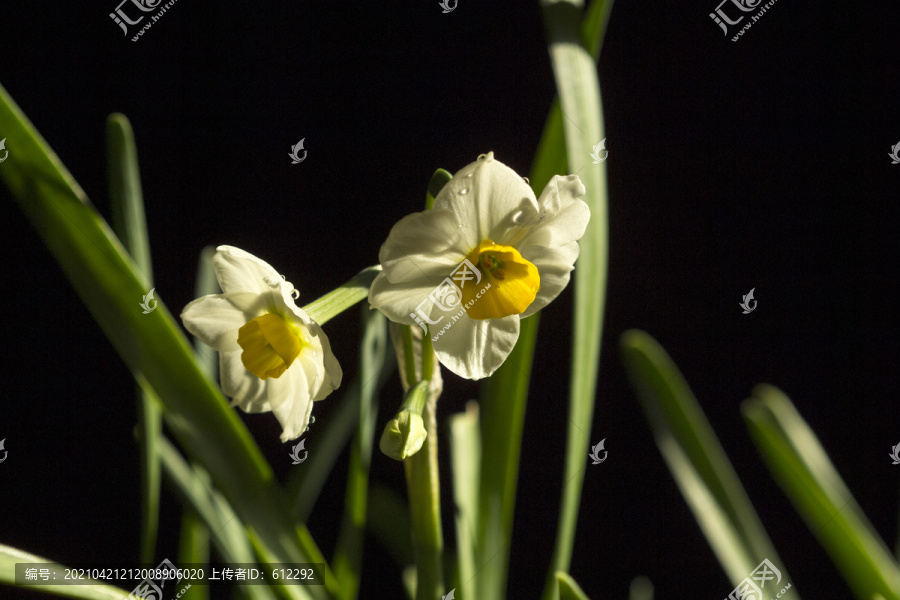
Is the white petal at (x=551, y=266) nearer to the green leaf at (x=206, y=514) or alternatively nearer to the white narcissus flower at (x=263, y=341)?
the white narcissus flower at (x=263, y=341)

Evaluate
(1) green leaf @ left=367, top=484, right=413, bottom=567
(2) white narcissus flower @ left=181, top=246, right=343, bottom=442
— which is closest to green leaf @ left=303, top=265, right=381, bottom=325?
(2) white narcissus flower @ left=181, top=246, right=343, bottom=442

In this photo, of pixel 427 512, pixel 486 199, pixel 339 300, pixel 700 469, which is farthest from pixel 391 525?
pixel 486 199

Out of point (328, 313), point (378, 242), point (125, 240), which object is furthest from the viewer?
point (378, 242)

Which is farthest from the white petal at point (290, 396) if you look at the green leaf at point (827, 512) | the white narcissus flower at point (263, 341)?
the green leaf at point (827, 512)

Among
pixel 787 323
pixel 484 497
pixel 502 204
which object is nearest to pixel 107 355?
pixel 484 497

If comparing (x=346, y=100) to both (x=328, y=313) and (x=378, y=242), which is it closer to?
(x=378, y=242)

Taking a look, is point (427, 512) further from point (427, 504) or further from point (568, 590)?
point (568, 590)
